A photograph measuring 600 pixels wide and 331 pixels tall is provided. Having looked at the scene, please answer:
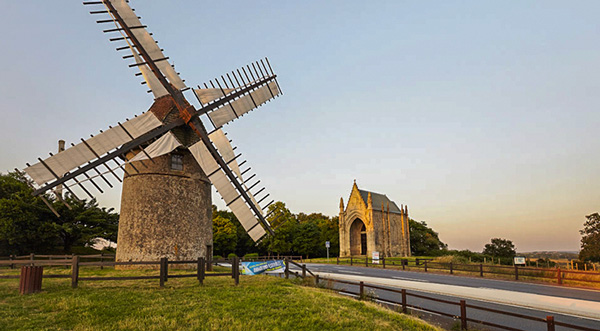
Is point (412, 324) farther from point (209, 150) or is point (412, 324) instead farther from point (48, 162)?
point (48, 162)

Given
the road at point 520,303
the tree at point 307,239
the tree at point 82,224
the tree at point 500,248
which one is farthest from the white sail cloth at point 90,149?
the tree at point 500,248

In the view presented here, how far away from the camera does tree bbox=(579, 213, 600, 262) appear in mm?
34381

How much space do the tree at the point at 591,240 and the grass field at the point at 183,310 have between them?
36205 millimetres

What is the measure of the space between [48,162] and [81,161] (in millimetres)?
1275

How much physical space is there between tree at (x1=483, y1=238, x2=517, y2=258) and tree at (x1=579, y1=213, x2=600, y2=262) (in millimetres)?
20546

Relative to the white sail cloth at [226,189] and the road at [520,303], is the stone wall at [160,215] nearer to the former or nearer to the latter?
the white sail cloth at [226,189]

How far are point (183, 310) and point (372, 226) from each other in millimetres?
47701

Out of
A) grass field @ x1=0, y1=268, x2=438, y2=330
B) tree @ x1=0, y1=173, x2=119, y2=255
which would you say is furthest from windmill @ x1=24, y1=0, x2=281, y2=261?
tree @ x1=0, y1=173, x2=119, y2=255

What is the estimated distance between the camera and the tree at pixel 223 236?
2265 inches

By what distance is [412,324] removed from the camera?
9.22 meters

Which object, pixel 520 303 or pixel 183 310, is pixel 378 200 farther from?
pixel 183 310

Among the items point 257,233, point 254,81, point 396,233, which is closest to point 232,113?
point 254,81

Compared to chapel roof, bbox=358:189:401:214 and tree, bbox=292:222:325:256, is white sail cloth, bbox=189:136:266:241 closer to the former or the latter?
chapel roof, bbox=358:189:401:214

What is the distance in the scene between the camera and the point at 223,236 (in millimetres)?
57531
